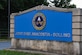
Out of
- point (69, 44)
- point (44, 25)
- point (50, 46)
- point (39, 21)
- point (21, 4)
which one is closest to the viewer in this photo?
point (69, 44)

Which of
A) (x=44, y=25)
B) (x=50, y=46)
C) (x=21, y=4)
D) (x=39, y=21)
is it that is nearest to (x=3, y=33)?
(x=21, y=4)

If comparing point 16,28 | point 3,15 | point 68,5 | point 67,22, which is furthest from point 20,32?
point 68,5

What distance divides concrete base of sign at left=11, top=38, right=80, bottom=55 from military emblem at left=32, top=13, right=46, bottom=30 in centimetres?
92

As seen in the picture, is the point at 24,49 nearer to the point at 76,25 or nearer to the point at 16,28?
the point at 16,28

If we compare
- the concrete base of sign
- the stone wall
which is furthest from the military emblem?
the concrete base of sign

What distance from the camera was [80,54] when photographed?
54.3 ft

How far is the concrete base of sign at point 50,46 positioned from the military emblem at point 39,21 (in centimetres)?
92

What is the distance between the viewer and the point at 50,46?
1822 cm

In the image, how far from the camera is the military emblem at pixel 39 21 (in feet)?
61.4

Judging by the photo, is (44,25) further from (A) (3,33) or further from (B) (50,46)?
(A) (3,33)

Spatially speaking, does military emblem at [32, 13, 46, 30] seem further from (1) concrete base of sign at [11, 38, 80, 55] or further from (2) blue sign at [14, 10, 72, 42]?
(1) concrete base of sign at [11, 38, 80, 55]

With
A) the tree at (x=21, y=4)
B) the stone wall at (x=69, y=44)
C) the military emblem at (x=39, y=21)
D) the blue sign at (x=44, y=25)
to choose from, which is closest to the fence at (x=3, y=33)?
the tree at (x=21, y=4)

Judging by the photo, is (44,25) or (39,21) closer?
(44,25)

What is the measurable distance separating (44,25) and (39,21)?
591mm
